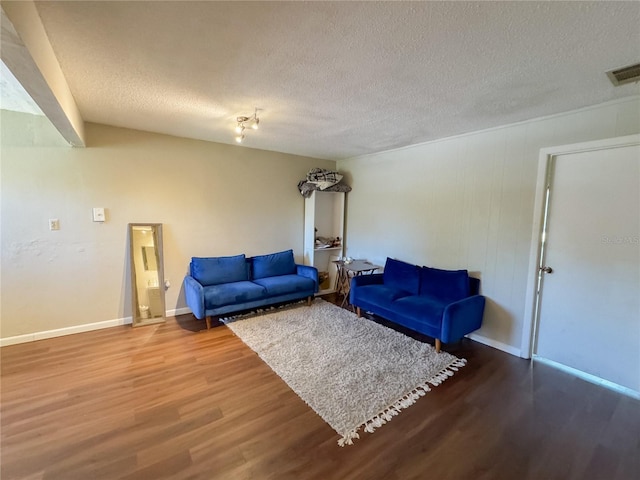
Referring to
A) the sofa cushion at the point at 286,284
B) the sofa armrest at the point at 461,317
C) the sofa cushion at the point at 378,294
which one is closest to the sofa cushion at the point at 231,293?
the sofa cushion at the point at 286,284

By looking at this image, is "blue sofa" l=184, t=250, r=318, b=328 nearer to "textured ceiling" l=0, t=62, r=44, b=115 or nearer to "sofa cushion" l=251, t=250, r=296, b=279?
"sofa cushion" l=251, t=250, r=296, b=279

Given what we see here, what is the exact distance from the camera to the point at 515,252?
9.61 ft

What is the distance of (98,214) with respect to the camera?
325cm

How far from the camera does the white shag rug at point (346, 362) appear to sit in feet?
6.86

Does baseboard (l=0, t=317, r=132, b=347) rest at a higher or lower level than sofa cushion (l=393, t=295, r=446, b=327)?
lower

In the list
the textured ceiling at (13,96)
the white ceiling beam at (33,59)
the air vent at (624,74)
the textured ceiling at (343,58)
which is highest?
the textured ceiling at (13,96)

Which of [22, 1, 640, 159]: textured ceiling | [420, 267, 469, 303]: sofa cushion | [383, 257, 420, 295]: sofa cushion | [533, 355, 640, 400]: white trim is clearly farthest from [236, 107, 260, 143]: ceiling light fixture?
[533, 355, 640, 400]: white trim

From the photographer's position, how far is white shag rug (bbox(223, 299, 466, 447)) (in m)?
2.09

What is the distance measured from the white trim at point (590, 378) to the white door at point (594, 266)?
30mm

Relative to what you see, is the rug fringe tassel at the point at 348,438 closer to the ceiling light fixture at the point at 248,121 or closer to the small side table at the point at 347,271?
the small side table at the point at 347,271

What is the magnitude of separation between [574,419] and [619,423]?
0.29 metres

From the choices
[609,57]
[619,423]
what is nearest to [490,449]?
[619,423]

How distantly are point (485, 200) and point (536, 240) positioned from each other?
2.15 feet

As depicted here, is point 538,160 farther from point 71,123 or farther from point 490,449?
point 71,123
